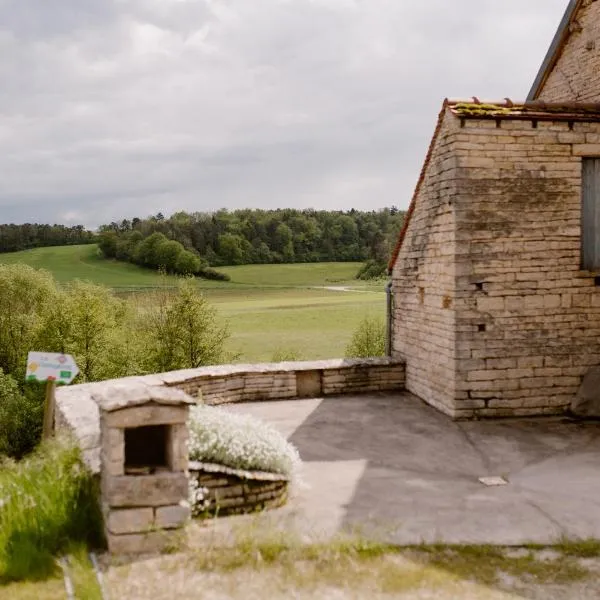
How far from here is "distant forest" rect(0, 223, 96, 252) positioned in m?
70.8

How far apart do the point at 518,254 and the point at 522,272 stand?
0.92 feet

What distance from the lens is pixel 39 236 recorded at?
75188 millimetres

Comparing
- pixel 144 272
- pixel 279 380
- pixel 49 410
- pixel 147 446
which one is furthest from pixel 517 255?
pixel 144 272

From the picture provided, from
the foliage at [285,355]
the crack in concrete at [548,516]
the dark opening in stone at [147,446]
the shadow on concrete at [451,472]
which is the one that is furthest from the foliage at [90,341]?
the crack in concrete at [548,516]

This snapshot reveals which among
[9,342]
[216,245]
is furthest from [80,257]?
[9,342]

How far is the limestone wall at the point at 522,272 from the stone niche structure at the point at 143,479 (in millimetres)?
5630

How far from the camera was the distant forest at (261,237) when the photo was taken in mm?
55625

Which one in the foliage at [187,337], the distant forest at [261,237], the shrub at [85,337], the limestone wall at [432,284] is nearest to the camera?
the limestone wall at [432,284]

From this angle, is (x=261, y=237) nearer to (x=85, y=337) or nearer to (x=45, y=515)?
(x=85, y=337)

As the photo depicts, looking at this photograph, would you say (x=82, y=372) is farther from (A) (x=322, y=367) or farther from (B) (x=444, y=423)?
(B) (x=444, y=423)

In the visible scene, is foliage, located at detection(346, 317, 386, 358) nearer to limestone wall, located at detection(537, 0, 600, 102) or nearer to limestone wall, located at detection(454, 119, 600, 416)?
limestone wall, located at detection(537, 0, 600, 102)

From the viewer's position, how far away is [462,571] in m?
5.17

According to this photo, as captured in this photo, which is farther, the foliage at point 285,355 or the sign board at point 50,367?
the foliage at point 285,355

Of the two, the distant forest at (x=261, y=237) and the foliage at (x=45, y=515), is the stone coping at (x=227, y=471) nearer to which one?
the foliage at (x=45, y=515)
